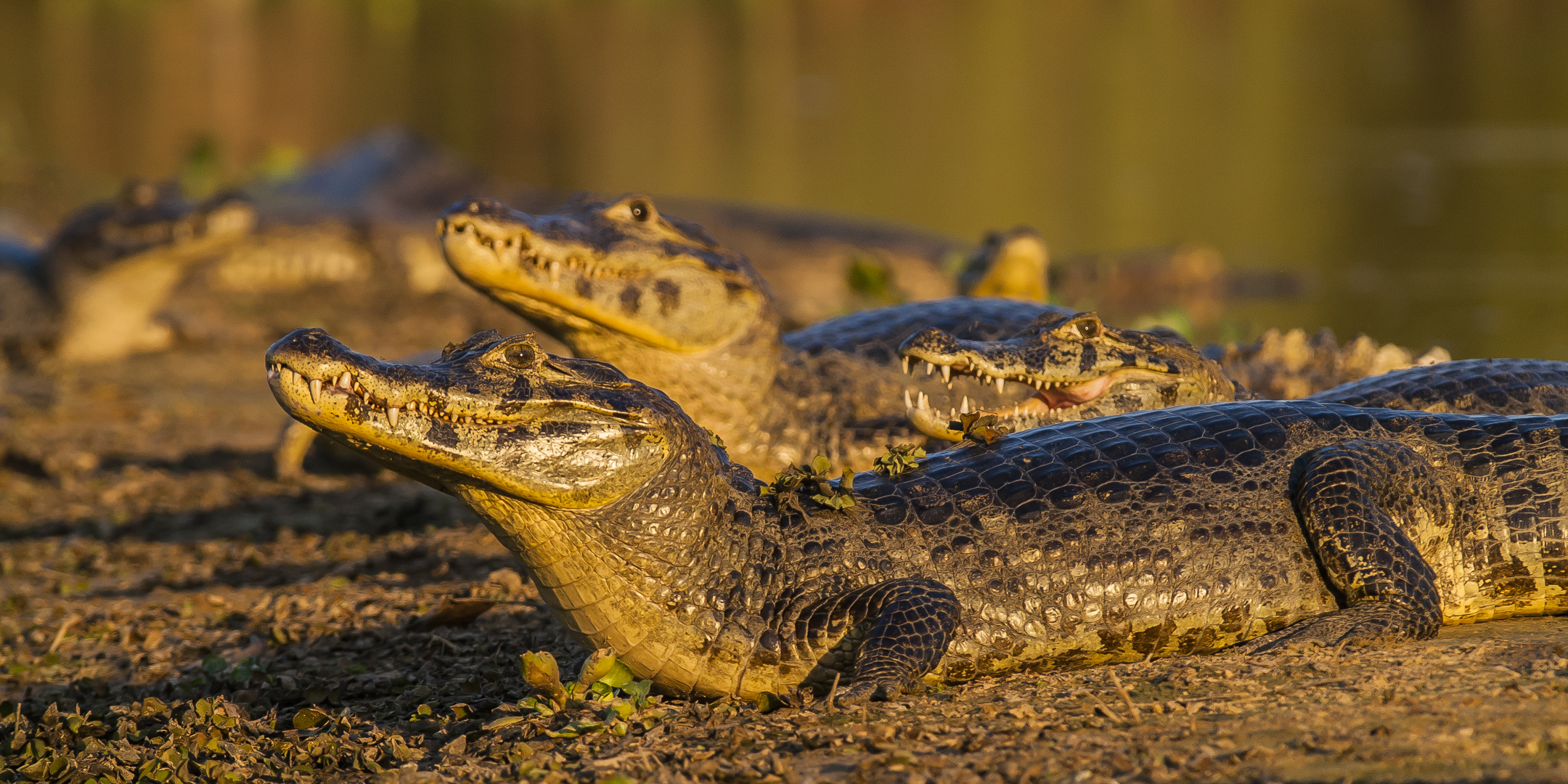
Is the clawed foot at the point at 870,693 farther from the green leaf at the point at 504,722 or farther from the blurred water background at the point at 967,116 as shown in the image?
the blurred water background at the point at 967,116

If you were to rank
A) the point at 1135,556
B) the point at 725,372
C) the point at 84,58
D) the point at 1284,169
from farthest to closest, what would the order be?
the point at 84,58
the point at 1284,169
the point at 725,372
the point at 1135,556

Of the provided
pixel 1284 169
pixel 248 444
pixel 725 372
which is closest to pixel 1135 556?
pixel 725 372

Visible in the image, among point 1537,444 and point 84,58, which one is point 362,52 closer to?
point 84,58

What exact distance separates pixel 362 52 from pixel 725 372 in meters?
32.4

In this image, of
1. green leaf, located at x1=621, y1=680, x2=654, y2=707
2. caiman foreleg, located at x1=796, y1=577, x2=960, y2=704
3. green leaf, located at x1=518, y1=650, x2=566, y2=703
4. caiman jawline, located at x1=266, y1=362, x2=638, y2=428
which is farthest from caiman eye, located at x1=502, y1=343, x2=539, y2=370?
caiman foreleg, located at x1=796, y1=577, x2=960, y2=704

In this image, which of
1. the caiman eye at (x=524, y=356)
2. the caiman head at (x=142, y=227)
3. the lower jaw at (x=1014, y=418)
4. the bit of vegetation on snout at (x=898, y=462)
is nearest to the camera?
the caiman eye at (x=524, y=356)

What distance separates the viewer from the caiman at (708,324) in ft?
15.8

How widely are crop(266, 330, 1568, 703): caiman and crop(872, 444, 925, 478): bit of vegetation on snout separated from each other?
13 mm

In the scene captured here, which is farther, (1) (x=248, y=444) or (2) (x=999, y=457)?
(1) (x=248, y=444)

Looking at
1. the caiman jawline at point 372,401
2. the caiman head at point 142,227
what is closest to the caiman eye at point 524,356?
the caiman jawline at point 372,401

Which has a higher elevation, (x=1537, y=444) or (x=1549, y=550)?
(x=1537, y=444)

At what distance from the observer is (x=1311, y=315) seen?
1151 centimetres

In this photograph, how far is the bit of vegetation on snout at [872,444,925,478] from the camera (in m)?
3.71

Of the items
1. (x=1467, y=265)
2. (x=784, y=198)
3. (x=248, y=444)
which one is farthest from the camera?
(x=784, y=198)
